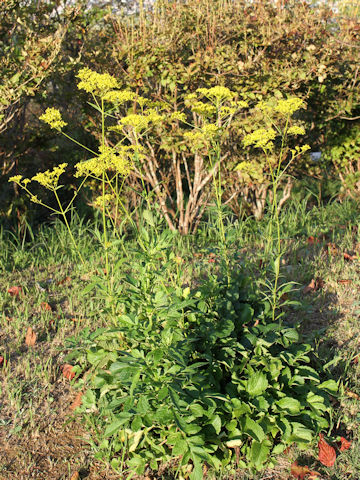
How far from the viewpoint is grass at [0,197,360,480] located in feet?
7.59

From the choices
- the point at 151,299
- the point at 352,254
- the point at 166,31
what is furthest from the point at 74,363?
the point at 166,31

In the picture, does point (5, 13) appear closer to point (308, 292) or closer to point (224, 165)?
point (224, 165)

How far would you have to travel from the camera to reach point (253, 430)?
2.12m

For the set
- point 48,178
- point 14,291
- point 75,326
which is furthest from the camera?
point 14,291

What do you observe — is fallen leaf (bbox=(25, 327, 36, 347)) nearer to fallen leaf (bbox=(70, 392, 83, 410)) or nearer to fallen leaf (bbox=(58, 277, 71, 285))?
fallen leaf (bbox=(70, 392, 83, 410))

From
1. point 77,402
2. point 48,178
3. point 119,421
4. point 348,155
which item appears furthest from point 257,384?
point 348,155

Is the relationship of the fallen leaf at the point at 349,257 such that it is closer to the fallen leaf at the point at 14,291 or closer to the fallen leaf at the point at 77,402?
the fallen leaf at the point at 77,402

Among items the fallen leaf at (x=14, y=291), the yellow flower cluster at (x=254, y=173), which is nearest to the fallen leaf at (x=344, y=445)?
the fallen leaf at (x=14, y=291)

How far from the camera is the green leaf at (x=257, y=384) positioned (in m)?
2.21

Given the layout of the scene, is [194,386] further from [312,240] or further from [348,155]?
[348,155]

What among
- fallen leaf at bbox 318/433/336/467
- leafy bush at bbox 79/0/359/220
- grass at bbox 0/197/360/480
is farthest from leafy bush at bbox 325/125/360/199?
fallen leaf at bbox 318/433/336/467

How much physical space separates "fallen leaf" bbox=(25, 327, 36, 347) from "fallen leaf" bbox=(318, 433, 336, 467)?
1860mm

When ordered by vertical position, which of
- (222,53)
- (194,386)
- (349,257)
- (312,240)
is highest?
(222,53)

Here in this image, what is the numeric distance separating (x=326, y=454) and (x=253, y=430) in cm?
38
